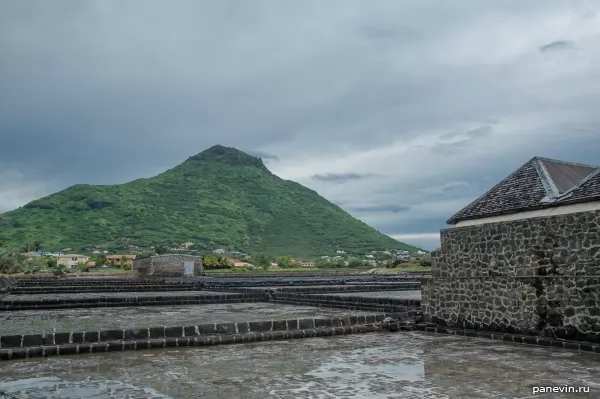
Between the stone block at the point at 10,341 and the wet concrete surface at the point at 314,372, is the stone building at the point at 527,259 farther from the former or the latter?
the stone block at the point at 10,341

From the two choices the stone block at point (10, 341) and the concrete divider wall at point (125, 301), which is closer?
the stone block at point (10, 341)

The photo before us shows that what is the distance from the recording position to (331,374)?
6.98 metres

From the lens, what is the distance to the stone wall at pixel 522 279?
355 inches

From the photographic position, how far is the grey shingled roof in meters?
10.3

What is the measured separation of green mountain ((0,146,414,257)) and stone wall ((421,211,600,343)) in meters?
78.6

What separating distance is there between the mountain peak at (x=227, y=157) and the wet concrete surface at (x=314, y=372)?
12798cm

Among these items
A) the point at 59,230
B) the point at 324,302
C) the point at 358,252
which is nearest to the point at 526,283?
the point at 324,302

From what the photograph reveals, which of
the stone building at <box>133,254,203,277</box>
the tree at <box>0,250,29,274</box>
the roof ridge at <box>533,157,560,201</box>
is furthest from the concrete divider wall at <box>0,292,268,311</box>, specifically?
the tree at <box>0,250,29,274</box>

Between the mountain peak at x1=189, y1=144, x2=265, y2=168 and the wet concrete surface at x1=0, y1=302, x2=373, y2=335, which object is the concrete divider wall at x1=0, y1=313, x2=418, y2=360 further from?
the mountain peak at x1=189, y1=144, x2=265, y2=168

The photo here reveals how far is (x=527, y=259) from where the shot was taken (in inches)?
411

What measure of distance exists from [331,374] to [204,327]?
3.77 metres

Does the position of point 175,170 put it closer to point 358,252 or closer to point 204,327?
point 358,252

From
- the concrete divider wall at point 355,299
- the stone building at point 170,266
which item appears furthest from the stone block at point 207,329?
the stone building at point 170,266

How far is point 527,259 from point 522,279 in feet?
2.46
